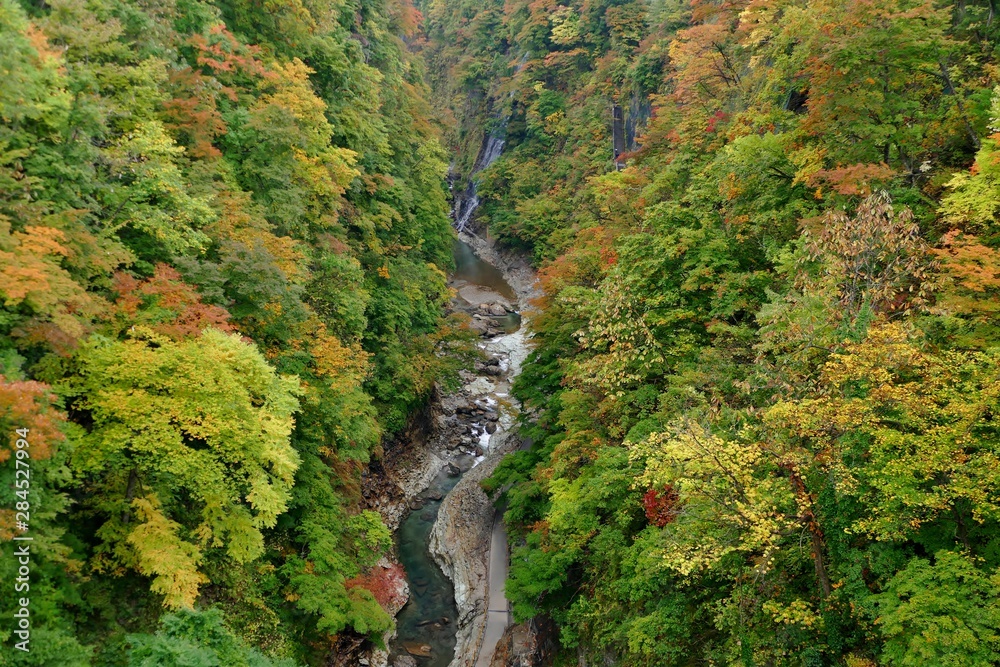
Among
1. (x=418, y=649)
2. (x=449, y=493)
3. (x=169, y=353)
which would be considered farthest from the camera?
(x=449, y=493)

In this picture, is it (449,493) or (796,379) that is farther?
(449,493)

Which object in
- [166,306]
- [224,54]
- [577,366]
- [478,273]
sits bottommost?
[166,306]

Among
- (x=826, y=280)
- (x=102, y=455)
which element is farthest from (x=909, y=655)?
(x=102, y=455)

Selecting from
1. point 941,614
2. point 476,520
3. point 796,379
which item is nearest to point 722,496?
point 796,379

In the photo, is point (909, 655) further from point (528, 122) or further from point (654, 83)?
point (528, 122)

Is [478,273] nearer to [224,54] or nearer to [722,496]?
[224,54]

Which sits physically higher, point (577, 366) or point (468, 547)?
point (577, 366)

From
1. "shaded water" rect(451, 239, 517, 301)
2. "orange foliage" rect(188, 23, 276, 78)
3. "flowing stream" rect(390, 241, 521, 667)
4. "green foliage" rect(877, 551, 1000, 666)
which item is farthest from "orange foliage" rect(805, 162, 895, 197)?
"shaded water" rect(451, 239, 517, 301)

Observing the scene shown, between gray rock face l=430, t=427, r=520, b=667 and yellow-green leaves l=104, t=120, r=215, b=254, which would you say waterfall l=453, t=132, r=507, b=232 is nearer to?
gray rock face l=430, t=427, r=520, b=667
